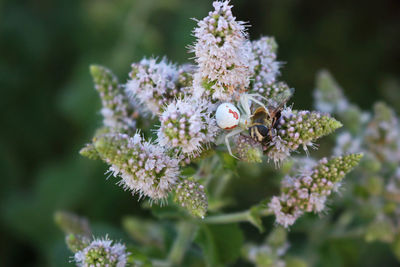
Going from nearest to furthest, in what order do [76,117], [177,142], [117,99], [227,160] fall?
[177,142] → [227,160] → [117,99] → [76,117]

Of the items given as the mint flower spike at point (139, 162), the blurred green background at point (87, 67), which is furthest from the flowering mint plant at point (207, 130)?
the blurred green background at point (87, 67)

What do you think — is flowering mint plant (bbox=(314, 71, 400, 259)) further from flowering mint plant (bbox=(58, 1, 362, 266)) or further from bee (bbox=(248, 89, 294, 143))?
bee (bbox=(248, 89, 294, 143))

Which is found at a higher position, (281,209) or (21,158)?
(21,158)

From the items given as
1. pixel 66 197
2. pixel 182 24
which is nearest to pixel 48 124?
pixel 66 197

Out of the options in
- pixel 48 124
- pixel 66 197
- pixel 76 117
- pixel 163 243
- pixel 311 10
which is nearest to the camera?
pixel 163 243

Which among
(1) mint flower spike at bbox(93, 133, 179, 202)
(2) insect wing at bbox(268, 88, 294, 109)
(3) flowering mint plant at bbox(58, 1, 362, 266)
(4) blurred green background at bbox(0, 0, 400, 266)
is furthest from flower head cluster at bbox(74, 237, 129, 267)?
(4) blurred green background at bbox(0, 0, 400, 266)

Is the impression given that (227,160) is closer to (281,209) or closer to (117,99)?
(281,209)

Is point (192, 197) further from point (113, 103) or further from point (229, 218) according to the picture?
point (113, 103)

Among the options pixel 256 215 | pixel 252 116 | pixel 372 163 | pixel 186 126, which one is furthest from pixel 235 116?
pixel 372 163
